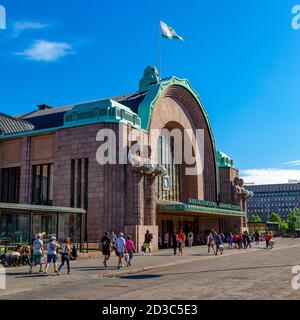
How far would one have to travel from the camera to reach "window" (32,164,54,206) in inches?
1619

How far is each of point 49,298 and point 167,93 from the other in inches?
1578

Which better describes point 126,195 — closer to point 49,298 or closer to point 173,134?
point 173,134

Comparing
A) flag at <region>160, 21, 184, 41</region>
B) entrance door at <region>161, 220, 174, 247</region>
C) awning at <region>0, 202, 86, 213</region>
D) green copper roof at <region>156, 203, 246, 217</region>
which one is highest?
flag at <region>160, 21, 184, 41</region>

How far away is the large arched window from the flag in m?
10.9

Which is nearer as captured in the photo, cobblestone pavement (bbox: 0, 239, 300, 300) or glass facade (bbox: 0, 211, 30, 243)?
cobblestone pavement (bbox: 0, 239, 300, 300)

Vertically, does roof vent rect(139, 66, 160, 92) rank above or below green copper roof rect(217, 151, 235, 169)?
above

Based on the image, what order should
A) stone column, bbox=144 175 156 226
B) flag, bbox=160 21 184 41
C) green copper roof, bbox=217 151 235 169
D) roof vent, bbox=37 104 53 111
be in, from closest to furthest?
stone column, bbox=144 175 156 226, flag, bbox=160 21 184 41, roof vent, bbox=37 104 53 111, green copper roof, bbox=217 151 235 169

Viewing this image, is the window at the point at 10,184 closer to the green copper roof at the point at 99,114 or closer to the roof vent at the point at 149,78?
the green copper roof at the point at 99,114

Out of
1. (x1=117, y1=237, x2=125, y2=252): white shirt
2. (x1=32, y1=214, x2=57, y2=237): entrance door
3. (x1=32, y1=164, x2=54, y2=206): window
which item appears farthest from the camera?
(x1=32, y1=164, x2=54, y2=206): window

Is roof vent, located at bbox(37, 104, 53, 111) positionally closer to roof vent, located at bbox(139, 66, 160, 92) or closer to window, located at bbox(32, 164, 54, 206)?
roof vent, located at bbox(139, 66, 160, 92)

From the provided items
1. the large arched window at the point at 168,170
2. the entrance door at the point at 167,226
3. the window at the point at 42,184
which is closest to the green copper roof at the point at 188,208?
the entrance door at the point at 167,226

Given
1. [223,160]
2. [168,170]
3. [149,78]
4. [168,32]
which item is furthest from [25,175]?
[223,160]

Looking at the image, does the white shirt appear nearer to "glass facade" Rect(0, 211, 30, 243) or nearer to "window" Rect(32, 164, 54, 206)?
"glass facade" Rect(0, 211, 30, 243)

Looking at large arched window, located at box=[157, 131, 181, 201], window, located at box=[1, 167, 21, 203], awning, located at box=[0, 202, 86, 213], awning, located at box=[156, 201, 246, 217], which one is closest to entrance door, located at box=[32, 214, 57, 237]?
awning, located at box=[0, 202, 86, 213]
